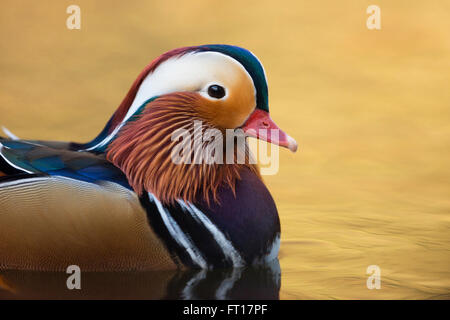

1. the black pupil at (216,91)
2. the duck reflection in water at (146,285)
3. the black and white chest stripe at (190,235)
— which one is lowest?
the duck reflection in water at (146,285)

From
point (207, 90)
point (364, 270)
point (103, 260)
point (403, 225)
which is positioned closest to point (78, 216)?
point (103, 260)

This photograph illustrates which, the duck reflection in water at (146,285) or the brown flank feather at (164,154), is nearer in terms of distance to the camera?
the duck reflection in water at (146,285)

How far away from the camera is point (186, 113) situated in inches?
114

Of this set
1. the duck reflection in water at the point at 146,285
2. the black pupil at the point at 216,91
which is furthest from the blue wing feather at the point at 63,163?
the black pupil at the point at 216,91

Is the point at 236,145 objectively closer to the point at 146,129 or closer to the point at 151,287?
the point at 146,129

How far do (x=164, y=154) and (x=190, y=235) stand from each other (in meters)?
0.35

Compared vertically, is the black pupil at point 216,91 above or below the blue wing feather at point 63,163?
above

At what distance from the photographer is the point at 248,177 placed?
3.02 m

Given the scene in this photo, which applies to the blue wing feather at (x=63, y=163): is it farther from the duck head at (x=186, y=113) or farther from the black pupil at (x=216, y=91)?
the black pupil at (x=216, y=91)

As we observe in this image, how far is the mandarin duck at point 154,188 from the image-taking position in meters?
2.74

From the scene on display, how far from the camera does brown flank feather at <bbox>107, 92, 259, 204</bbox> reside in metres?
2.88

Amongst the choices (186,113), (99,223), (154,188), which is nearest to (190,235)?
(154,188)

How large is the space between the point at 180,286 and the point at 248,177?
1.84 ft

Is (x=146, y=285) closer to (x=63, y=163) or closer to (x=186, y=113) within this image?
(x=63, y=163)
